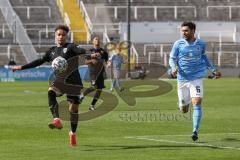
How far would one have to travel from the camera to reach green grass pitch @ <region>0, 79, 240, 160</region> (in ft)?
46.5

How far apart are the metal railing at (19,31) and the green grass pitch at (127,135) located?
28.3 m

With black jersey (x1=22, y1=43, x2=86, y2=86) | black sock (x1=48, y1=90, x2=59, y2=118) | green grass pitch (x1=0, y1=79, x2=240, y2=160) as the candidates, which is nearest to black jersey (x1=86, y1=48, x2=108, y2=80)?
green grass pitch (x1=0, y1=79, x2=240, y2=160)

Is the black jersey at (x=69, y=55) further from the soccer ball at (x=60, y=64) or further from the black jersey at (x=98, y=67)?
the black jersey at (x=98, y=67)

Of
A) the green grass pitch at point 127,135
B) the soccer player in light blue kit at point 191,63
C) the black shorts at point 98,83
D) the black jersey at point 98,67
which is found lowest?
the green grass pitch at point 127,135

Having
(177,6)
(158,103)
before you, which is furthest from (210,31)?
(158,103)

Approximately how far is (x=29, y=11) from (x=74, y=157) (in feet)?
165

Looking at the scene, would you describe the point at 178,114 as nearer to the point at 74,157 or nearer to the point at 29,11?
the point at 74,157

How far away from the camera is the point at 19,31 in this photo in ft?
191

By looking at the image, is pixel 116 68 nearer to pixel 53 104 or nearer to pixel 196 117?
pixel 196 117

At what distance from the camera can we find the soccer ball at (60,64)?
51.0ft

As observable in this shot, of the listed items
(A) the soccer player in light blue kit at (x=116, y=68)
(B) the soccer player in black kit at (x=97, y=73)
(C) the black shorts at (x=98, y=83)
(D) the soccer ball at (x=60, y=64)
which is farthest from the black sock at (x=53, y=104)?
(A) the soccer player in light blue kit at (x=116, y=68)

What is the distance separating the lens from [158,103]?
29125 mm

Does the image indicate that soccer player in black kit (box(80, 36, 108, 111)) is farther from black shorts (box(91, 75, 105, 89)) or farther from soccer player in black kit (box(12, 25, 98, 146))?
soccer player in black kit (box(12, 25, 98, 146))

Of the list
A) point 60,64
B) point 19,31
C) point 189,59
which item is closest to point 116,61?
point 19,31
